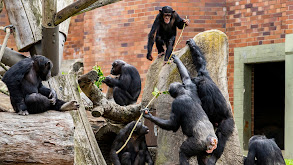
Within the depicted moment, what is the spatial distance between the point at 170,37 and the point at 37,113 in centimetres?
377

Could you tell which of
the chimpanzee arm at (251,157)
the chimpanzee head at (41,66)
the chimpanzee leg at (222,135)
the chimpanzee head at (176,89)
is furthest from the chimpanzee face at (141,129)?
the chimpanzee head at (41,66)

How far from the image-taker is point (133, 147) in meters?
10.2

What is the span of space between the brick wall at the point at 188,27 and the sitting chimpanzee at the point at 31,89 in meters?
6.48

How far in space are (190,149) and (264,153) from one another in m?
1.49

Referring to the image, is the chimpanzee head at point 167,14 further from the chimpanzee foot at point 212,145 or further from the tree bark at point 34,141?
the tree bark at point 34,141

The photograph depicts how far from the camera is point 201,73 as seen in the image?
978 centimetres

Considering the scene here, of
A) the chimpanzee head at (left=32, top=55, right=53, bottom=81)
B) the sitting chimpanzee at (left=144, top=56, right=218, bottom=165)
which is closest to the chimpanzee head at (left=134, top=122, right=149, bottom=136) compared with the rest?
the sitting chimpanzee at (left=144, top=56, right=218, bottom=165)

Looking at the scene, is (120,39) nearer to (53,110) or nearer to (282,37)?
(282,37)

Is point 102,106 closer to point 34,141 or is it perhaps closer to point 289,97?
point 34,141

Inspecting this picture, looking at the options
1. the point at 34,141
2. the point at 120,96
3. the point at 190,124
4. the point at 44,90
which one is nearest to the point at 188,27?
the point at 120,96

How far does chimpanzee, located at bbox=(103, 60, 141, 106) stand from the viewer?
38.7ft

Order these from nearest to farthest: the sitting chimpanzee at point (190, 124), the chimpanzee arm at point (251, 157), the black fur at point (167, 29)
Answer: the sitting chimpanzee at point (190, 124)
the chimpanzee arm at point (251, 157)
the black fur at point (167, 29)

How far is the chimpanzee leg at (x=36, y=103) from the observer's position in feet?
25.1

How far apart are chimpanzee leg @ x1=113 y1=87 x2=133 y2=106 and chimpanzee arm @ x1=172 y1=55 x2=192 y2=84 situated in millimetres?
2260
